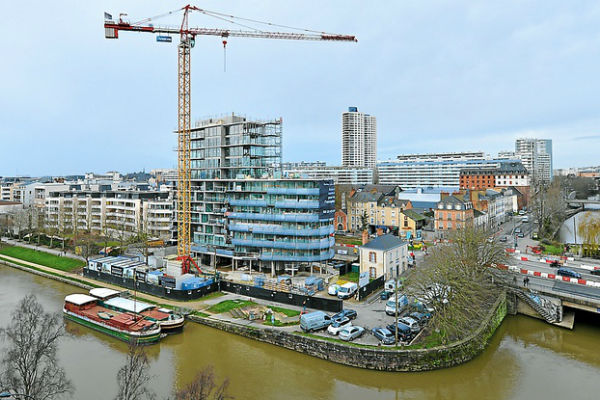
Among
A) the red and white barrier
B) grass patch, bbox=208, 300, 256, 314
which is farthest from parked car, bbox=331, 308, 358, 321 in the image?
the red and white barrier

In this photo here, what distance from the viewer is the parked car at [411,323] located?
98.8 ft

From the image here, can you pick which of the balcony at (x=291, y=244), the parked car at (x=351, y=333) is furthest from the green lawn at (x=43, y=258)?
the parked car at (x=351, y=333)

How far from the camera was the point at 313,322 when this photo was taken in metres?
31.0

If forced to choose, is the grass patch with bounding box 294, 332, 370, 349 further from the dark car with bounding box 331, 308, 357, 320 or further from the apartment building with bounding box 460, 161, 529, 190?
the apartment building with bounding box 460, 161, 529, 190

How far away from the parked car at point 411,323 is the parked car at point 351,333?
11.7ft

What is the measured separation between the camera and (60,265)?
5809 cm

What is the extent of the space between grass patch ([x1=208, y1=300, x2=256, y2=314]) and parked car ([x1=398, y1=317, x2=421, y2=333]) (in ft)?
48.2

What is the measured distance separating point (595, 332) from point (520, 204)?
84503 mm

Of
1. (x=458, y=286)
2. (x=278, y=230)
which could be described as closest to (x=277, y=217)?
(x=278, y=230)

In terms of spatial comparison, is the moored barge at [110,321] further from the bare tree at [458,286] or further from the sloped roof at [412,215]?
the sloped roof at [412,215]

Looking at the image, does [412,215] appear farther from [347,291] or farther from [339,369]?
[339,369]

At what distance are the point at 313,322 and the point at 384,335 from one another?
5712mm

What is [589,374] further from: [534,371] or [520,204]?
[520,204]

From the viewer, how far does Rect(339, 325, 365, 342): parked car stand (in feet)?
94.6
